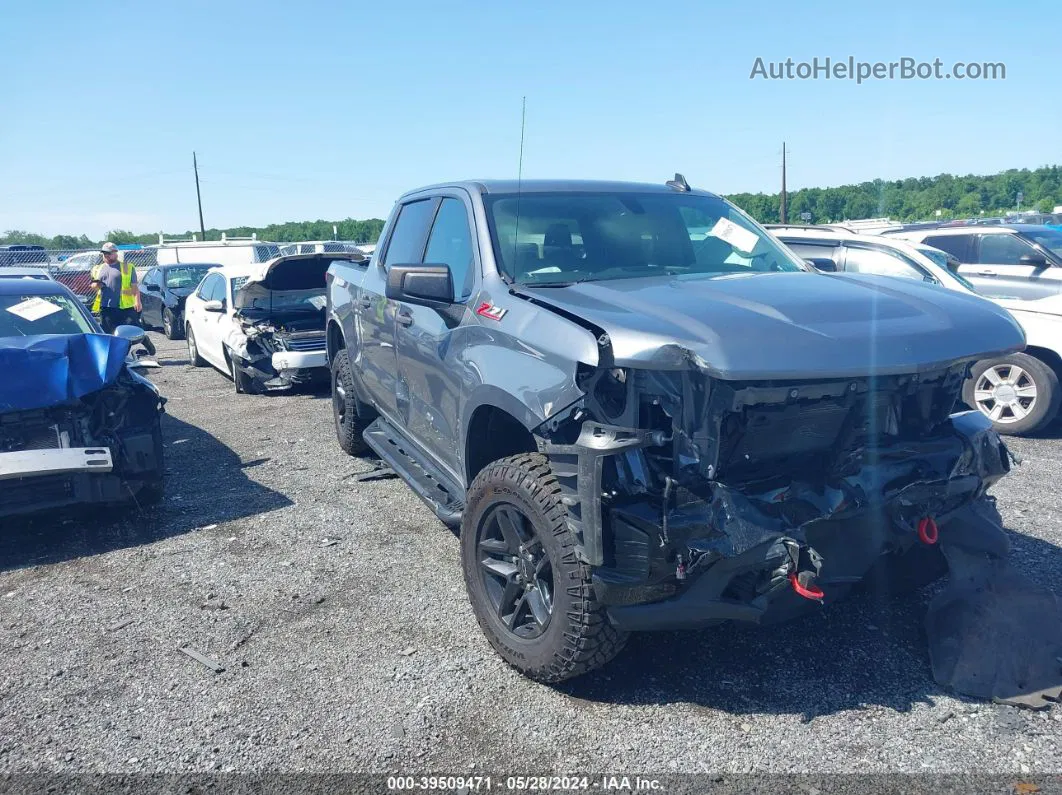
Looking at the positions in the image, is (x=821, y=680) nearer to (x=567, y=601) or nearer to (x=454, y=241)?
(x=567, y=601)

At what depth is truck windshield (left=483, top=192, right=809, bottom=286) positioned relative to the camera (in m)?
4.07

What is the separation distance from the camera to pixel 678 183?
5.11 m

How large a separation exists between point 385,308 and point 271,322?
5352 mm

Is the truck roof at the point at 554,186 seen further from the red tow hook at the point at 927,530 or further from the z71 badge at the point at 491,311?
the red tow hook at the point at 927,530

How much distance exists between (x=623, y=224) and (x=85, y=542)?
3795mm

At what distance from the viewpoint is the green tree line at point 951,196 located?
36.6m

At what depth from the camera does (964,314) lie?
11.0ft

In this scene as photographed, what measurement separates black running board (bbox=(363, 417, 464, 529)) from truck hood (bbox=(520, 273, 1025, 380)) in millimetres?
1203

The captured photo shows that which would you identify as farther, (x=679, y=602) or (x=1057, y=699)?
(x=1057, y=699)

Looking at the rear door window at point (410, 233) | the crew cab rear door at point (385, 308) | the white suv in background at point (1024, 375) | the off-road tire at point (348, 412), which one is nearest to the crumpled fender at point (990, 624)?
the crew cab rear door at point (385, 308)

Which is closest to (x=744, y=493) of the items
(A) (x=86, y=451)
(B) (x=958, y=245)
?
(A) (x=86, y=451)

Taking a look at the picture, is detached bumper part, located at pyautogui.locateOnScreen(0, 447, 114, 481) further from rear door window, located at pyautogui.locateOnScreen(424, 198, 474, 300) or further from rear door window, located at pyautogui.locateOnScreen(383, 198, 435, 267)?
rear door window, located at pyautogui.locateOnScreen(424, 198, 474, 300)

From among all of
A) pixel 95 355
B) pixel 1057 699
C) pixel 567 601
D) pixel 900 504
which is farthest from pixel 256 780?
pixel 95 355

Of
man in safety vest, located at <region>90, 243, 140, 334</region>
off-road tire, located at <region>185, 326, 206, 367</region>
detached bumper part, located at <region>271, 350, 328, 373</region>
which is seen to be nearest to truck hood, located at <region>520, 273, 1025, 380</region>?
detached bumper part, located at <region>271, 350, 328, 373</region>
